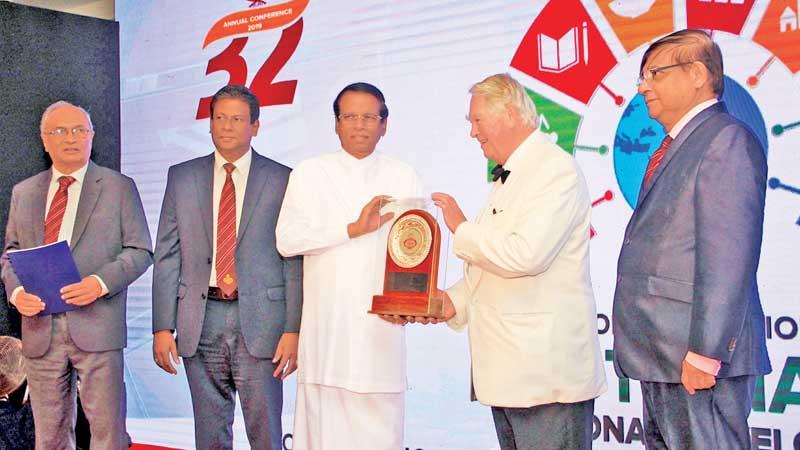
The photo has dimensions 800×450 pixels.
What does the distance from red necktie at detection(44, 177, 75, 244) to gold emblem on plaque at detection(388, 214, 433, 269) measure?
1849 millimetres

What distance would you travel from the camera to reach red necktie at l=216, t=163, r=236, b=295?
11.8 feet

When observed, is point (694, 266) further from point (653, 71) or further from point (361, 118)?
point (361, 118)

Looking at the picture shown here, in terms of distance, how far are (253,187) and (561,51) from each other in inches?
58.4

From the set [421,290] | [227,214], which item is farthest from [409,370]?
[421,290]

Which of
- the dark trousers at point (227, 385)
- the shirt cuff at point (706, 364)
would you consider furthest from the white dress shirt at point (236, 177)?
the shirt cuff at point (706, 364)

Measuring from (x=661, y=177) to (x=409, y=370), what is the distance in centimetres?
219

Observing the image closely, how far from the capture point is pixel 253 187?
12.1ft

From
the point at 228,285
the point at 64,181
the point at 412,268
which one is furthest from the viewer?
the point at 64,181

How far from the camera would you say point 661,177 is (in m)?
2.49

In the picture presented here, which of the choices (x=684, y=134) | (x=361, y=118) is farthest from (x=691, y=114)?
(x=361, y=118)

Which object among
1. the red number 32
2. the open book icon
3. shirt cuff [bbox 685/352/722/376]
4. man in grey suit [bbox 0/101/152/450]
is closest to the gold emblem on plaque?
shirt cuff [bbox 685/352/722/376]

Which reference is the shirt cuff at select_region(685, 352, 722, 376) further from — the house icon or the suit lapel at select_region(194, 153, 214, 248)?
the suit lapel at select_region(194, 153, 214, 248)

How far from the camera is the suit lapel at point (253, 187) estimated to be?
143 inches

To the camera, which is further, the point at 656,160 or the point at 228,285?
the point at 228,285
